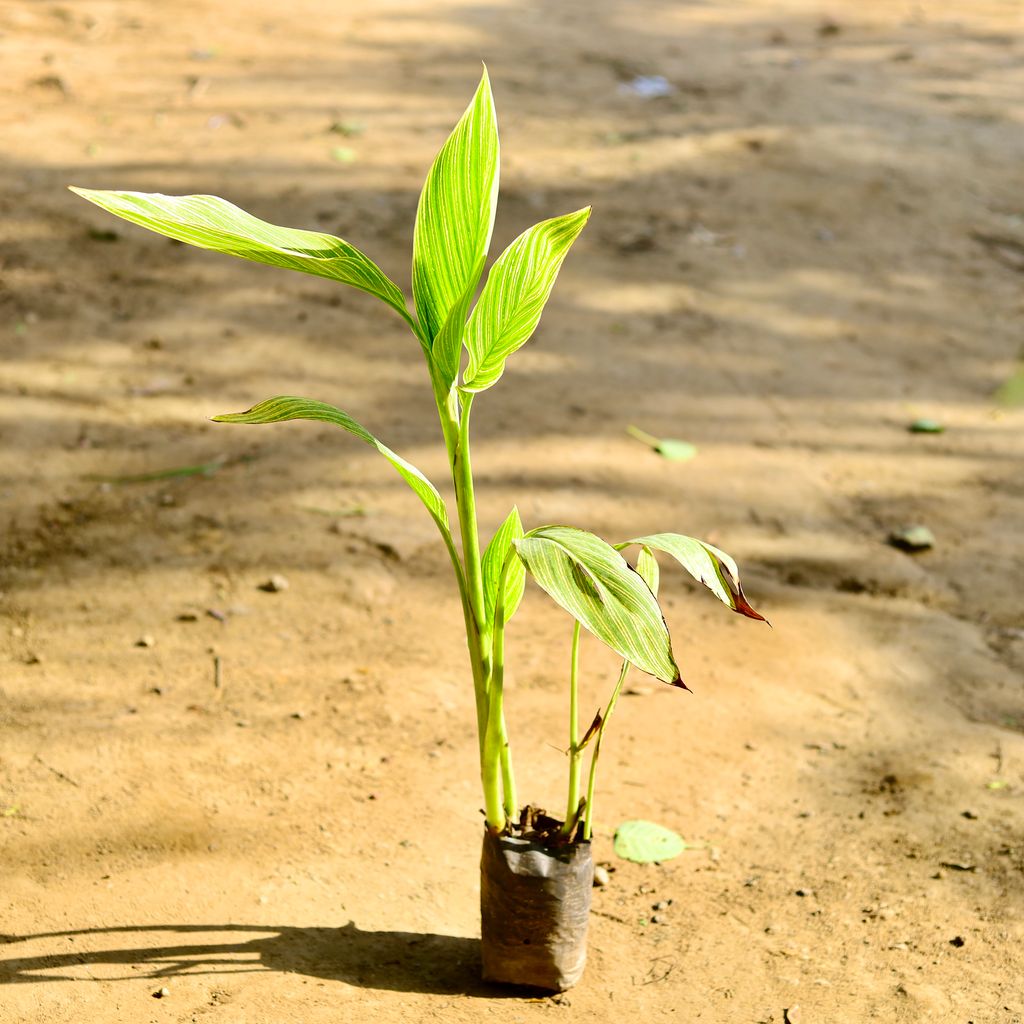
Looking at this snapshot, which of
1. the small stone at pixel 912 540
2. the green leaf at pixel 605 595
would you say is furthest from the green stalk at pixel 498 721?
the small stone at pixel 912 540

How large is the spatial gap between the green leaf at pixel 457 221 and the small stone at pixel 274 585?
1.36 metres

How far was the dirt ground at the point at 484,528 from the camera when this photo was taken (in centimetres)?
180

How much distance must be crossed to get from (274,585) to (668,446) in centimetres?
126

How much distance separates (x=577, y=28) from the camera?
6180mm

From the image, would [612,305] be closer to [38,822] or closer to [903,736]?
[903,736]

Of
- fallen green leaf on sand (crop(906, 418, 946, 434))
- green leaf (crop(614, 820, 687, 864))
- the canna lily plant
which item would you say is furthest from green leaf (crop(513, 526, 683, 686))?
fallen green leaf on sand (crop(906, 418, 946, 434))

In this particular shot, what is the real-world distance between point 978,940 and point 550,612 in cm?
119

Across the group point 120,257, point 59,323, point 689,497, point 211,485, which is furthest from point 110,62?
point 689,497

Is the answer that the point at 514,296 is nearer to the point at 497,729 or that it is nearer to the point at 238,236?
the point at 238,236

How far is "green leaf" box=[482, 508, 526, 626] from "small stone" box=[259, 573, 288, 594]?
1.17m

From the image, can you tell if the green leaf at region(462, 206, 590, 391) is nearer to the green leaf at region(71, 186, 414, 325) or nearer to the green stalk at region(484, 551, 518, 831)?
the green leaf at region(71, 186, 414, 325)

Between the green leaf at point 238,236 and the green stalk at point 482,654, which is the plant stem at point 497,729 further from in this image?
the green leaf at point 238,236

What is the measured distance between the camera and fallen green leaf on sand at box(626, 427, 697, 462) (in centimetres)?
331

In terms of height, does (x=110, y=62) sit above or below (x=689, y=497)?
above
